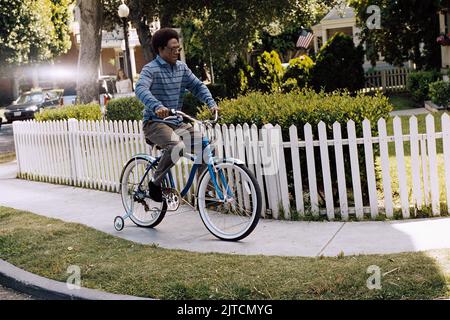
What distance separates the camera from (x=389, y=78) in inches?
1103

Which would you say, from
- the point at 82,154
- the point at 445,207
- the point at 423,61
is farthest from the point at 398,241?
the point at 423,61

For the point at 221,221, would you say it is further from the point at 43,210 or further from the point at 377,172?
the point at 43,210

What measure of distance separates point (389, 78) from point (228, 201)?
23.0 m

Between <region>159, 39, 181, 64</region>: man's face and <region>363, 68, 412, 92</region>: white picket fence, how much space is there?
2137 centimetres

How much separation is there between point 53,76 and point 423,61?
30.9m

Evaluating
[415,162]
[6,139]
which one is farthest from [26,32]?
[415,162]

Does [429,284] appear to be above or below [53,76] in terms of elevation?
below

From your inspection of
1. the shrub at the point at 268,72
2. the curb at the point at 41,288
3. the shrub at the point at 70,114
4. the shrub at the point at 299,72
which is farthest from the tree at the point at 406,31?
the curb at the point at 41,288

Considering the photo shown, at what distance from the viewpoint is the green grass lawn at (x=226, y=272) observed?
470 cm

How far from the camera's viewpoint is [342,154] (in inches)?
272

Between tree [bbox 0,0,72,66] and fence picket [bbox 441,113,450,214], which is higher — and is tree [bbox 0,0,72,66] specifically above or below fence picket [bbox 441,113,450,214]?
above

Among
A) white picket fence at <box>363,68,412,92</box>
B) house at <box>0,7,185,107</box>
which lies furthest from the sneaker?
house at <box>0,7,185,107</box>

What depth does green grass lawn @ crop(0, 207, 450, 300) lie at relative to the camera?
4.70 metres

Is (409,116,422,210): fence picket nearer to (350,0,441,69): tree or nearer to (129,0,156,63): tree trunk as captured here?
(350,0,441,69): tree
